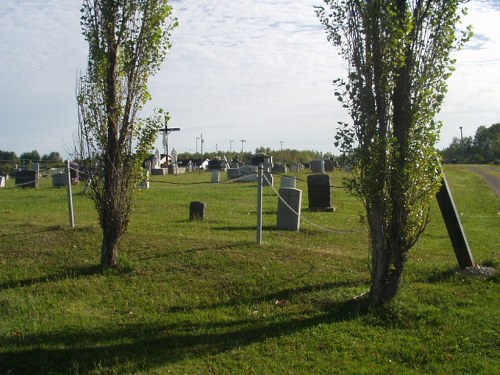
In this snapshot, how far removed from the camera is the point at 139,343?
588cm

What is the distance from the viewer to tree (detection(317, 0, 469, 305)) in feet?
20.2

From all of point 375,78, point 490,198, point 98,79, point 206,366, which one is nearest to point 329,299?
A: point 206,366

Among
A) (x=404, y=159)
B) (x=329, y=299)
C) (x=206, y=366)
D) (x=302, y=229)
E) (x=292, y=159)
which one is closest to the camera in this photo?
(x=206, y=366)

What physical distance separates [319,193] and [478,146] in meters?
99.2

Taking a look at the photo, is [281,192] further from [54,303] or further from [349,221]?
[54,303]

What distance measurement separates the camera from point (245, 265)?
834 cm

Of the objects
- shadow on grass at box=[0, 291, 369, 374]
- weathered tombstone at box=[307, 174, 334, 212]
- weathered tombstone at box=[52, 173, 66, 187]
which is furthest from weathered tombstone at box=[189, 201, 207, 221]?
weathered tombstone at box=[52, 173, 66, 187]

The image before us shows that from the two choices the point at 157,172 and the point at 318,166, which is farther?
the point at 157,172

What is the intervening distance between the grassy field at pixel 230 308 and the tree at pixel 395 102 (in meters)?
1.28

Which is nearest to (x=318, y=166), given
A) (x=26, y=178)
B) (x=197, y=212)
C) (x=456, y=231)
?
(x=26, y=178)

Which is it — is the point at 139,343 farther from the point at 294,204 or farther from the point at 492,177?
the point at 492,177

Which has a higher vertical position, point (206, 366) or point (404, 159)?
point (404, 159)

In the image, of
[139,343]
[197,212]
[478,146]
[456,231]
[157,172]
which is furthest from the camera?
[478,146]

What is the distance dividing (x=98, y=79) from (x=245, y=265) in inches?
138
